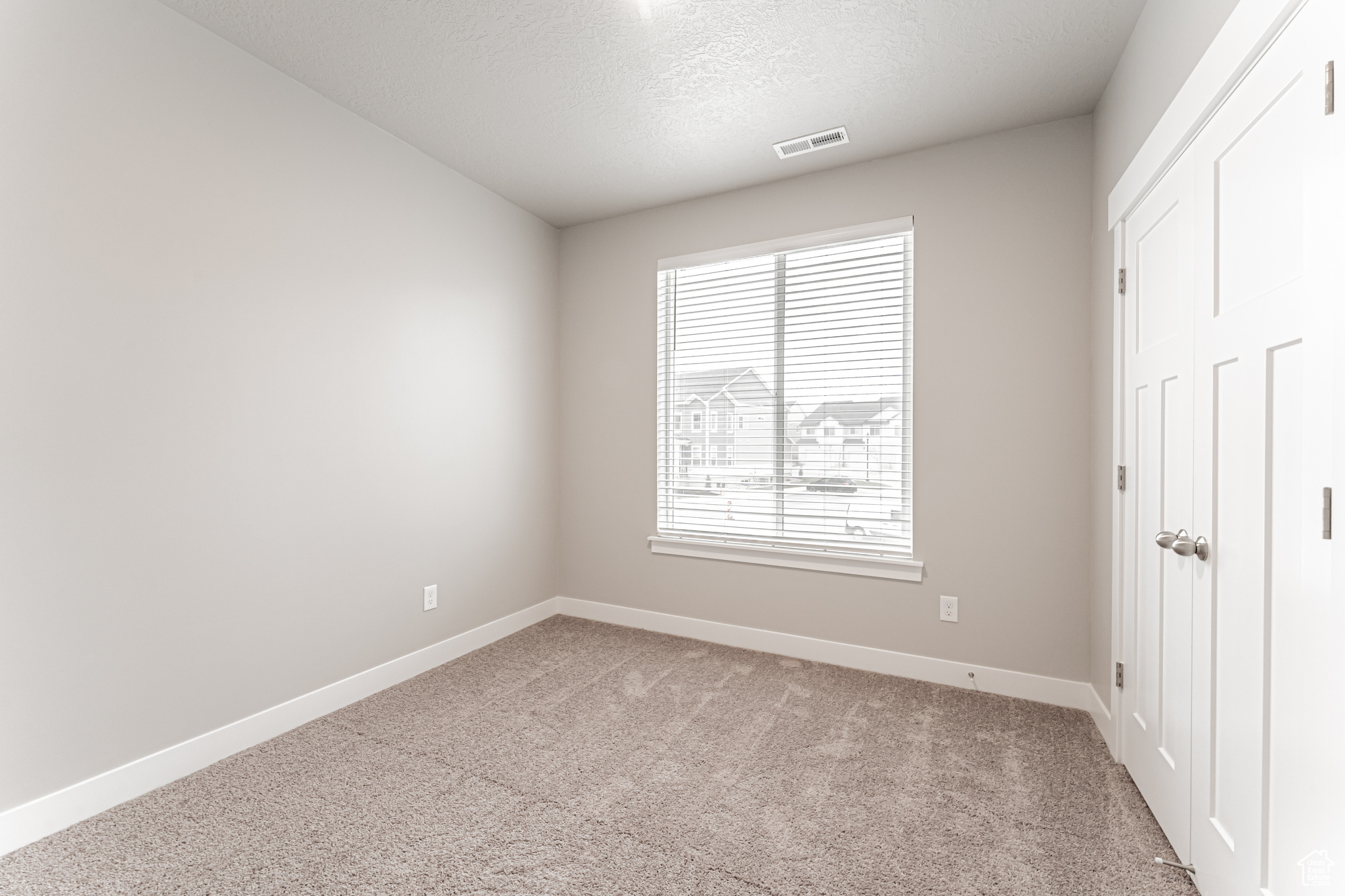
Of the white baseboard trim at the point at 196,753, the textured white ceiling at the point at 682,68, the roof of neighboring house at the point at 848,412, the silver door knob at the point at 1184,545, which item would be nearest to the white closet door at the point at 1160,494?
the silver door knob at the point at 1184,545

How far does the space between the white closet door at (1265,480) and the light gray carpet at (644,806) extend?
472 mm

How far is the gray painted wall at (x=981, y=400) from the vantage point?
2652mm

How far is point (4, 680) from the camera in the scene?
1.69 m

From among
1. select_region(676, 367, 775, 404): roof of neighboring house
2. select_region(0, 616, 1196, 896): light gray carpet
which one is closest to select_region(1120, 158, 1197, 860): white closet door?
select_region(0, 616, 1196, 896): light gray carpet

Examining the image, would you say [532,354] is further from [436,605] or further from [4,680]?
[4,680]

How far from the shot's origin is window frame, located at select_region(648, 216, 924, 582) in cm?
301

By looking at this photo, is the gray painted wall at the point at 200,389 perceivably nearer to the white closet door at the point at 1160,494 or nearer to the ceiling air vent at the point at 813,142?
the ceiling air vent at the point at 813,142

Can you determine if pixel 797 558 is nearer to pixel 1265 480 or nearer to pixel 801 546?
pixel 801 546

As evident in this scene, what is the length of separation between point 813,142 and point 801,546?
207 cm

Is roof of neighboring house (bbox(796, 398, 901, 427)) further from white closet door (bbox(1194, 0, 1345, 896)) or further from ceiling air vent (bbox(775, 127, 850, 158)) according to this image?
white closet door (bbox(1194, 0, 1345, 896))

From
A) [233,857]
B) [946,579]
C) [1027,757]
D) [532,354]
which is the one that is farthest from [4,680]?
[946,579]

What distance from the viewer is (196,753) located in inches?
83.9

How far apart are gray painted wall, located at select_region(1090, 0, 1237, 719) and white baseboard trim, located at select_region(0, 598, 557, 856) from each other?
3.08 metres

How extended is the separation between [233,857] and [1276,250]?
295 centimetres
